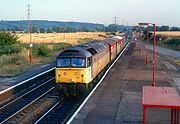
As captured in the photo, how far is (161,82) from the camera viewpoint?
2789cm

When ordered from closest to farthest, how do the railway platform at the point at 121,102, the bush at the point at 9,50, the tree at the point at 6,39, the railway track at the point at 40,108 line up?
1. the railway platform at the point at 121,102
2. the railway track at the point at 40,108
3. the bush at the point at 9,50
4. the tree at the point at 6,39

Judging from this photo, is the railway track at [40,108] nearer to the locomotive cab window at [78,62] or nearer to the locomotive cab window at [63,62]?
the locomotive cab window at [78,62]

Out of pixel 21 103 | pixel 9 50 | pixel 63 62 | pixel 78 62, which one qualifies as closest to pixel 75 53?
pixel 78 62

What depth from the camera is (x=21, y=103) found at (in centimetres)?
2103

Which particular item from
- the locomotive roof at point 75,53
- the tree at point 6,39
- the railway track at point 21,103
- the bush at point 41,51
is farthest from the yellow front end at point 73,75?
the tree at point 6,39

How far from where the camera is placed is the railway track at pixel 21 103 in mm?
18156

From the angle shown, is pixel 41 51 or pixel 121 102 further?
pixel 41 51

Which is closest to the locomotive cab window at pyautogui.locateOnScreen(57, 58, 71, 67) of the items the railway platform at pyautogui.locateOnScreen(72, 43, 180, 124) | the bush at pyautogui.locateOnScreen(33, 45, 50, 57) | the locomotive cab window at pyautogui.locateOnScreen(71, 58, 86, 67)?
the locomotive cab window at pyautogui.locateOnScreen(71, 58, 86, 67)

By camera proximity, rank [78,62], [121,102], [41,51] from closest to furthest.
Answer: [121,102] → [78,62] → [41,51]

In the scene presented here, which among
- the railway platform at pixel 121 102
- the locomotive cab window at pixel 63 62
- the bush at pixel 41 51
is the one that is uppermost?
the locomotive cab window at pixel 63 62

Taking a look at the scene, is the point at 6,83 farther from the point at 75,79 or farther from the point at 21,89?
the point at 75,79

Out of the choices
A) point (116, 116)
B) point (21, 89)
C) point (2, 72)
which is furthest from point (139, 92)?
point (2, 72)

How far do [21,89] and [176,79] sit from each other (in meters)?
12.8

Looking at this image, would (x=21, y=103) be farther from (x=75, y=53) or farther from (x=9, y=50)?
(x=9, y=50)
